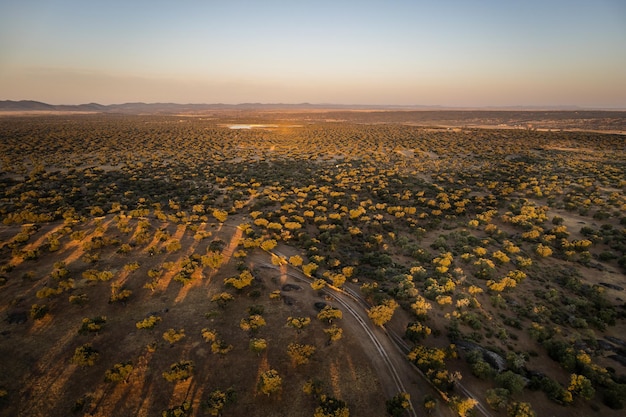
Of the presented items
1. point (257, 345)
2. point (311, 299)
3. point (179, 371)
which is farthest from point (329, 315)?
point (179, 371)

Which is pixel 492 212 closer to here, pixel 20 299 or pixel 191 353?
pixel 191 353

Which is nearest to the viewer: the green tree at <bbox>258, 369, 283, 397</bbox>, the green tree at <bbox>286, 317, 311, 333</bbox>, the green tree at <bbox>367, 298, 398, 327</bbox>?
the green tree at <bbox>258, 369, 283, 397</bbox>

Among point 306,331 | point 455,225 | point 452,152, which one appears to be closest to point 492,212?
point 455,225

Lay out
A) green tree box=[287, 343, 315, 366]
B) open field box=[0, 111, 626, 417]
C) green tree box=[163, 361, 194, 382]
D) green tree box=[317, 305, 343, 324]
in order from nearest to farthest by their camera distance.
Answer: green tree box=[163, 361, 194, 382], open field box=[0, 111, 626, 417], green tree box=[287, 343, 315, 366], green tree box=[317, 305, 343, 324]

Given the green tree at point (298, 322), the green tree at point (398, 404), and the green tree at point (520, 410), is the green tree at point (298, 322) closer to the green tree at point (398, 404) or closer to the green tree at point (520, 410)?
the green tree at point (398, 404)

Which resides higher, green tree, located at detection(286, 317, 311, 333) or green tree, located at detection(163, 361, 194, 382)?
green tree, located at detection(286, 317, 311, 333)

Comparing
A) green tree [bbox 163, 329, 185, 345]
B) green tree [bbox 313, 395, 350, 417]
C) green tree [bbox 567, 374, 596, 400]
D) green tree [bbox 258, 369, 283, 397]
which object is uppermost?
green tree [bbox 163, 329, 185, 345]

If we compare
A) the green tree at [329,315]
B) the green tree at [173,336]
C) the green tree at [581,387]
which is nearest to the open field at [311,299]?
the green tree at [581,387]

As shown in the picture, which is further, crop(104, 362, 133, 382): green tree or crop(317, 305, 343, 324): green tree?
crop(317, 305, 343, 324): green tree

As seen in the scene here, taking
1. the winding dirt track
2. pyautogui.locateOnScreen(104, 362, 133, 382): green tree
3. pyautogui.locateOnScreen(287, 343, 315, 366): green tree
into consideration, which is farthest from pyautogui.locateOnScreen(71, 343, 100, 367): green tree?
the winding dirt track

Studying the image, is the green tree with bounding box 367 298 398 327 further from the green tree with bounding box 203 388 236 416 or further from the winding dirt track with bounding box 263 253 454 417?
the green tree with bounding box 203 388 236 416
